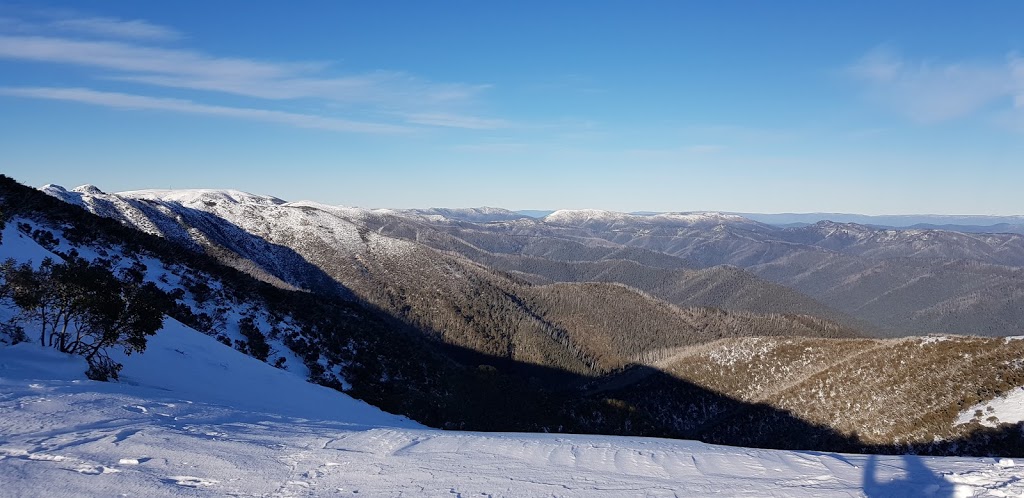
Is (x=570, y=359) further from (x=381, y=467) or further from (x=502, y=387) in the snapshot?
(x=381, y=467)

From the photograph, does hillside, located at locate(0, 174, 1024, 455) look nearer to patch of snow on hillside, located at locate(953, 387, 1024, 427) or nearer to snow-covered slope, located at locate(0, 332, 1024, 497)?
patch of snow on hillside, located at locate(953, 387, 1024, 427)

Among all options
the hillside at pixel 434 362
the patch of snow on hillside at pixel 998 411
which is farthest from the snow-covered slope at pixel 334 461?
the patch of snow on hillside at pixel 998 411

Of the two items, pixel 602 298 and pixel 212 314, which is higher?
pixel 212 314

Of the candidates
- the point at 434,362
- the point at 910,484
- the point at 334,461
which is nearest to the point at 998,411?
the point at 910,484

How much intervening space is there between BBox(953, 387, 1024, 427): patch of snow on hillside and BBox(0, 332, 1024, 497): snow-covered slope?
2844 cm

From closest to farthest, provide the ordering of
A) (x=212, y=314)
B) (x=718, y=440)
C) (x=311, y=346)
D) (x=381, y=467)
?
(x=381, y=467), (x=212, y=314), (x=311, y=346), (x=718, y=440)

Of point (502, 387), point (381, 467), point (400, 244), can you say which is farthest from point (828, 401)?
point (400, 244)

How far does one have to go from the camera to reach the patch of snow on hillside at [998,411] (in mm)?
30203

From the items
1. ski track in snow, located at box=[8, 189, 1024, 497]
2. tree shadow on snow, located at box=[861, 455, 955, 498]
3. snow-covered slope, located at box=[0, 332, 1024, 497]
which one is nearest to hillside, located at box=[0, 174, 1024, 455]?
ski track in snow, located at box=[8, 189, 1024, 497]

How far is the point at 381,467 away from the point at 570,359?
11754 centimetres

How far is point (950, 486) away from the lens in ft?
28.3

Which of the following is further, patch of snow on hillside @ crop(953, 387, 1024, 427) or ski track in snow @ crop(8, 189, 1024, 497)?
patch of snow on hillside @ crop(953, 387, 1024, 427)

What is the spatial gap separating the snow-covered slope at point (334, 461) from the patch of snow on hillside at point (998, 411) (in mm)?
28442

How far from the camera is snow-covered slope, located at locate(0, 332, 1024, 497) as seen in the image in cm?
786
